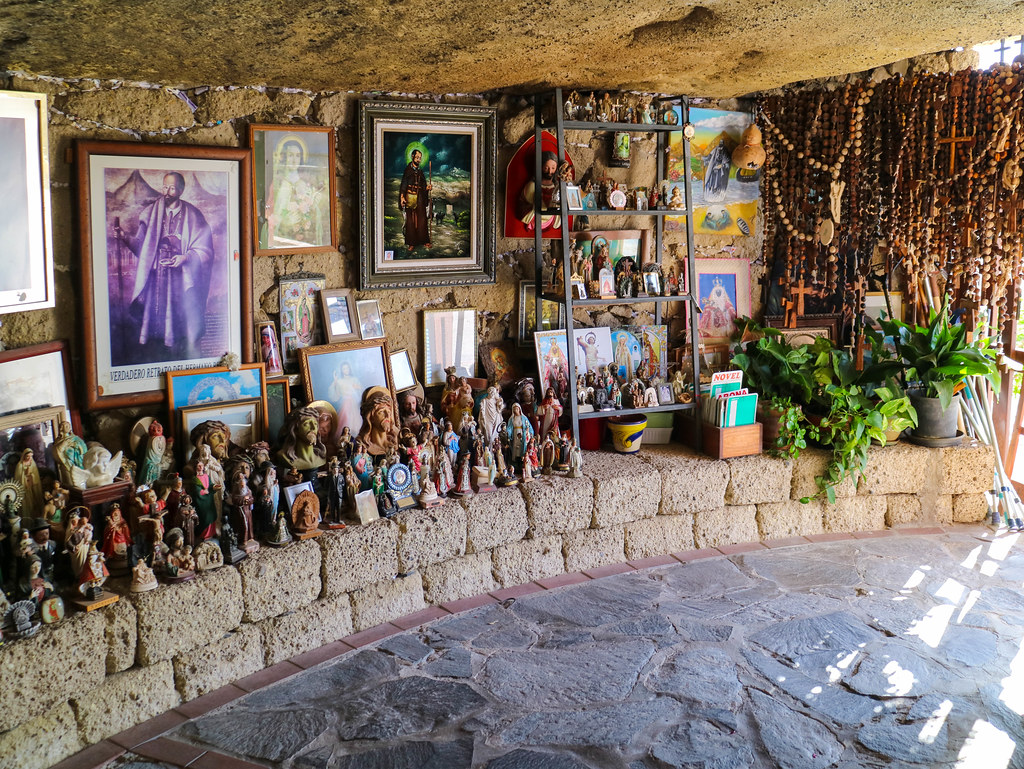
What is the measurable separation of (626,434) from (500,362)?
2.62ft

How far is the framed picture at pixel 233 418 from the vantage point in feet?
12.9

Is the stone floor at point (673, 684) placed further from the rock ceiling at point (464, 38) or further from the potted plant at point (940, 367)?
the rock ceiling at point (464, 38)

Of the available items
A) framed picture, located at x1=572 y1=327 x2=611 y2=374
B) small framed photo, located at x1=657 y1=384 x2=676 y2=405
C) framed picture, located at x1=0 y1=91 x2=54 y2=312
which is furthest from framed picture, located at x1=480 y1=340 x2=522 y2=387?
framed picture, located at x1=0 y1=91 x2=54 y2=312

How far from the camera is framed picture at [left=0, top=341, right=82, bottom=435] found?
11.1ft

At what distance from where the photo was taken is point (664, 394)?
16.9ft

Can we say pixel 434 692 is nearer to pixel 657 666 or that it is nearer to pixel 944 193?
pixel 657 666

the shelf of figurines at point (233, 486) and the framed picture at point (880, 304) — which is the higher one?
the framed picture at point (880, 304)

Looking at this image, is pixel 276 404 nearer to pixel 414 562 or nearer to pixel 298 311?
pixel 298 311

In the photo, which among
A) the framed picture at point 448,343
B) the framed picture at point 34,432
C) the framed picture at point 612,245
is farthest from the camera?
the framed picture at point 612,245

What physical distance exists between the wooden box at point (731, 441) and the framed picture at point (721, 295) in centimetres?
76

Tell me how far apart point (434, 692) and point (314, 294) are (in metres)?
1.98

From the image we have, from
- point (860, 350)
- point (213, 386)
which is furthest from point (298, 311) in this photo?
point (860, 350)

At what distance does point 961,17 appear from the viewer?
3.52 metres

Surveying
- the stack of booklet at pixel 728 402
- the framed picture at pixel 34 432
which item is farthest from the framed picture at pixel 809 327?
the framed picture at pixel 34 432
